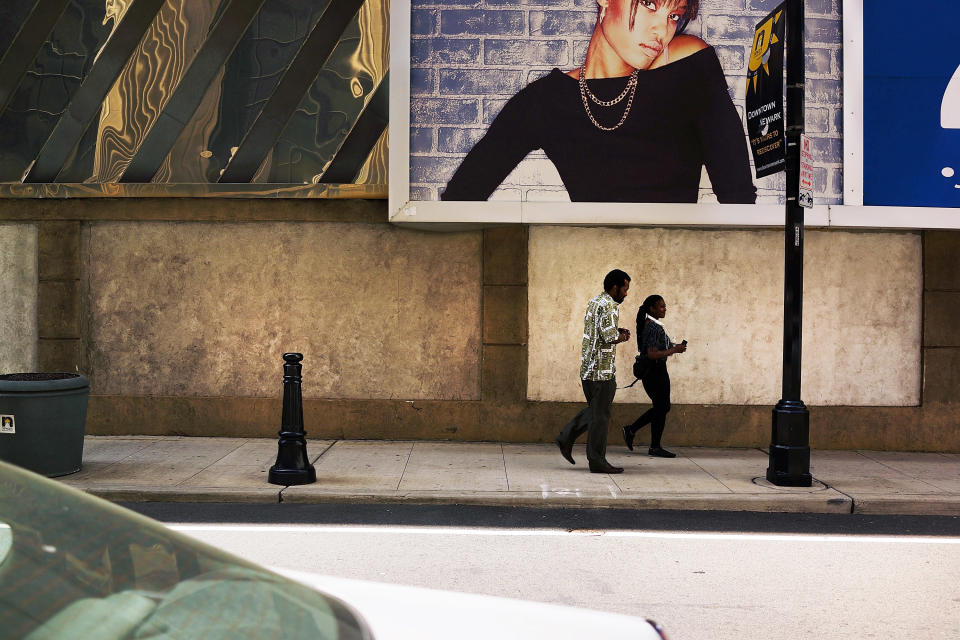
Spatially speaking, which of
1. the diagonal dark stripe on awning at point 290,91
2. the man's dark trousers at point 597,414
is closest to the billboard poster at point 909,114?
the man's dark trousers at point 597,414

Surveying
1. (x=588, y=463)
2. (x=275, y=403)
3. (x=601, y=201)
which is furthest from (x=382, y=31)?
(x=588, y=463)

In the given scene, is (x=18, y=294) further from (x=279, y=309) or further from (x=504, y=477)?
(x=504, y=477)

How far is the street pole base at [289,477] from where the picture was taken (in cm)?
718

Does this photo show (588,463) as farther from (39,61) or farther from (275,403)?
(39,61)

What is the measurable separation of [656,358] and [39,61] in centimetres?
841

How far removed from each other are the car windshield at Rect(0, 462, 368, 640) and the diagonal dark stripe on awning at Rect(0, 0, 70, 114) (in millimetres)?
9880

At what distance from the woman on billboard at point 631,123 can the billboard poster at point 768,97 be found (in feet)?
4.42

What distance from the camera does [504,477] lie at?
7.60 meters

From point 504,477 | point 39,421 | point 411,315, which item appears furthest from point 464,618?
point 411,315

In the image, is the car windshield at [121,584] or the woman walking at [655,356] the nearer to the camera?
the car windshield at [121,584]

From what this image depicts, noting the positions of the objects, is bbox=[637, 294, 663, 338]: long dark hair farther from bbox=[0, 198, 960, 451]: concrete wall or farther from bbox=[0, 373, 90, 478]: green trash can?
bbox=[0, 373, 90, 478]: green trash can

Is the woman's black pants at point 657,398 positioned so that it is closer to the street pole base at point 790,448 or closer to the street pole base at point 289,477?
the street pole base at point 790,448

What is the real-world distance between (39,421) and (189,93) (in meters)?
4.60

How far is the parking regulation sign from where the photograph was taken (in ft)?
24.6
